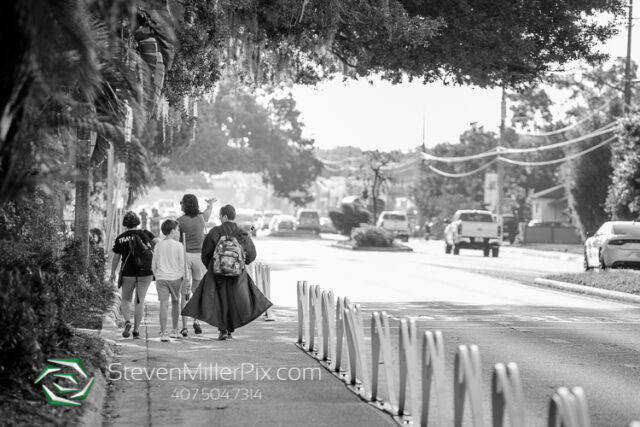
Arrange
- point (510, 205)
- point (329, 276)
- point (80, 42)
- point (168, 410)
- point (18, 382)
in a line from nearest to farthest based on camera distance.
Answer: point (80, 42)
point (18, 382)
point (168, 410)
point (329, 276)
point (510, 205)

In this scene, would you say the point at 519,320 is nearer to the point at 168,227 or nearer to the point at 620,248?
the point at 168,227

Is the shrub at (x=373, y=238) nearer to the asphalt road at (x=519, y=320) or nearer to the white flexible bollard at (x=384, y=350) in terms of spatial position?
the asphalt road at (x=519, y=320)

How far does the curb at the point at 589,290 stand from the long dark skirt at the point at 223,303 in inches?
418

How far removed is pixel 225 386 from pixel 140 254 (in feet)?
14.4

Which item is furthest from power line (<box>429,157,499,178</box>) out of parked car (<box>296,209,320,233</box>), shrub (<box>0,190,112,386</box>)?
shrub (<box>0,190,112,386</box>)

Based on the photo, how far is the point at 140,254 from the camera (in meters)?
15.1

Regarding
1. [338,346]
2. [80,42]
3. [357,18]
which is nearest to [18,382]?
[80,42]

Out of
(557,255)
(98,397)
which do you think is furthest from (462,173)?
(98,397)

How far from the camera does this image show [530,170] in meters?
93.1

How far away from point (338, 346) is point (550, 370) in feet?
7.84

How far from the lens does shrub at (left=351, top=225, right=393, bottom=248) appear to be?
5356cm

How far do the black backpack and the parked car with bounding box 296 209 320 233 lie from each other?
6350cm

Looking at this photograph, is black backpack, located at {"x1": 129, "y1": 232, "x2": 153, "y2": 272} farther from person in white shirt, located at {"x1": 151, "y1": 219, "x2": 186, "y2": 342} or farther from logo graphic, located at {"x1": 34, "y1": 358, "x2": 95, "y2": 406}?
logo graphic, located at {"x1": 34, "y1": 358, "x2": 95, "y2": 406}

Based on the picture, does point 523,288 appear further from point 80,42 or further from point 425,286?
point 80,42
